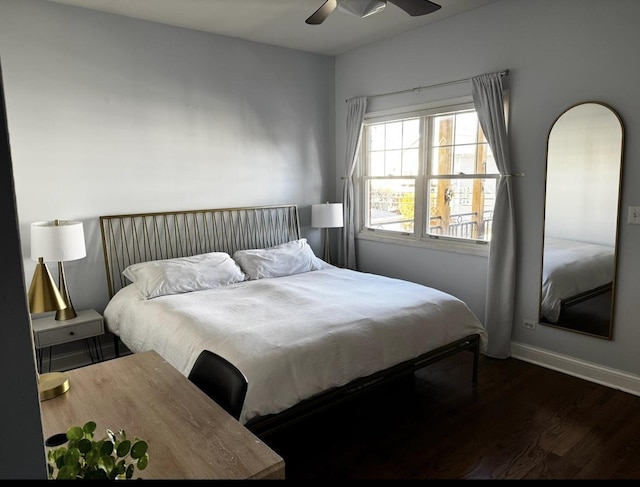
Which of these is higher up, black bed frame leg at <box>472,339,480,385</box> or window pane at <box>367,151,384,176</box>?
window pane at <box>367,151,384,176</box>

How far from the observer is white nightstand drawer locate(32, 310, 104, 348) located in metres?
3.05

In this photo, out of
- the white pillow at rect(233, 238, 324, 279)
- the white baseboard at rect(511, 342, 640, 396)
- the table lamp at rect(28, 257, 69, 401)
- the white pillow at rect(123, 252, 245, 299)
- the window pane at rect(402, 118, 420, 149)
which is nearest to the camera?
the table lamp at rect(28, 257, 69, 401)

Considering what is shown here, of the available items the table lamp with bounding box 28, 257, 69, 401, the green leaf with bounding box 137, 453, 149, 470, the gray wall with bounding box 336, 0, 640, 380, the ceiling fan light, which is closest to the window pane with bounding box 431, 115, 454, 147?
the gray wall with bounding box 336, 0, 640, 380

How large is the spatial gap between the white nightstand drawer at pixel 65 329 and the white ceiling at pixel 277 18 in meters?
2.35

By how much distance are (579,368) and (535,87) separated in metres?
2.13

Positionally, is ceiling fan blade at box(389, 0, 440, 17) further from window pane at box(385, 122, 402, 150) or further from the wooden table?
the wooden table

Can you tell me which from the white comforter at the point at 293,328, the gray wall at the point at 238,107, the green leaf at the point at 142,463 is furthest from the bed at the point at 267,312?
the green leaf at the point at 142,463

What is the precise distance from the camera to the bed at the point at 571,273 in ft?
10.3

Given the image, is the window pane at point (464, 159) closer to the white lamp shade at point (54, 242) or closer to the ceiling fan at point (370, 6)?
the ceiling fan at point (370, 6)

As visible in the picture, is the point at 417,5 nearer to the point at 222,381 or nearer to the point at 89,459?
the point at 222,381

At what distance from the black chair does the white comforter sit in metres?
0.33

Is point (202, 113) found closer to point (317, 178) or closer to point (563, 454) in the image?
point (317, 178)

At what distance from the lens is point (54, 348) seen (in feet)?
11.4

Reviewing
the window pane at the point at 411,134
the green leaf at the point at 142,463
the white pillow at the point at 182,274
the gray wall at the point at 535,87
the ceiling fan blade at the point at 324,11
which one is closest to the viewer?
the green leaf at the point at 142,463
